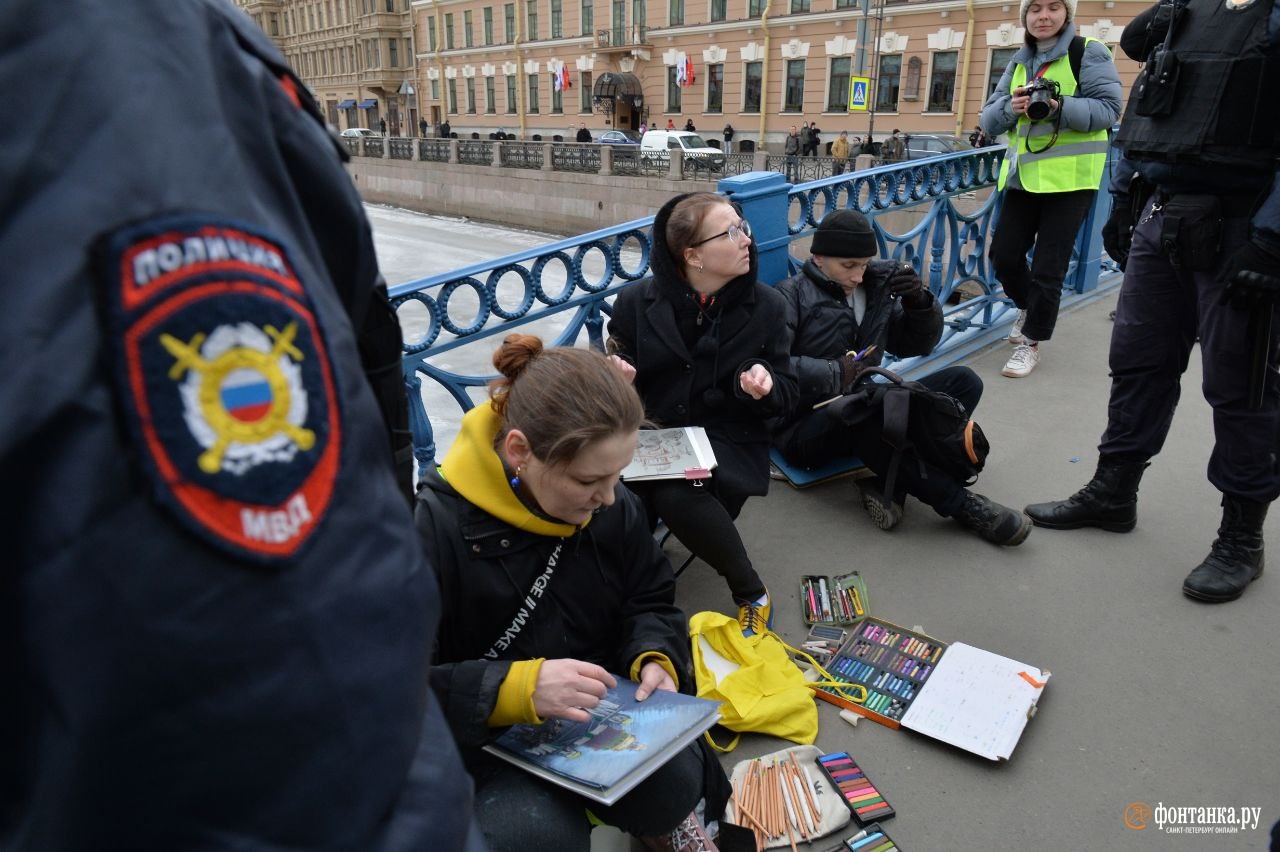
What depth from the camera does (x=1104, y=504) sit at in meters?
3.29

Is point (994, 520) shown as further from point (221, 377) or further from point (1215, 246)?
point (221, 377)

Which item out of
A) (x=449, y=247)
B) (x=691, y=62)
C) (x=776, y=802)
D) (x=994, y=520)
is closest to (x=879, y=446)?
(x=994, y=520)

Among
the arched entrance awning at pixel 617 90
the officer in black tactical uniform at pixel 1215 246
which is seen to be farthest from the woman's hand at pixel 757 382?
the arched entrance awning at pixel 617 90

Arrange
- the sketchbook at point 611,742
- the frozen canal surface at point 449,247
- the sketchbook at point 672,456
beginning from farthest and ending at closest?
1. the frozen canal surface at point 449,247
2. the sketchbook at point 672,456
3. the sketchbook at point 611,742

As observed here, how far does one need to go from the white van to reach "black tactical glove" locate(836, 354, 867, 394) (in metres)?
20.6

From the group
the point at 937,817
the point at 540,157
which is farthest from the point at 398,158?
the point at 937,817

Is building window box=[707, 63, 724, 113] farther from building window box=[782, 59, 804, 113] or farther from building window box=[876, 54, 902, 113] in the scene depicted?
building window box=[876, 54, 902, 113]

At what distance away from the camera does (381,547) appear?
616 mm

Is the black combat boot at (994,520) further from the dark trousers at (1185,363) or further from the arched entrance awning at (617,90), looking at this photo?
the arched entrance awning at (617,90)

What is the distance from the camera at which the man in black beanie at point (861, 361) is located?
329 centimetres

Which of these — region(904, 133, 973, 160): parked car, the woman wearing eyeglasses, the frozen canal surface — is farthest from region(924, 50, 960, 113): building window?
the woman wearing eyeglasses

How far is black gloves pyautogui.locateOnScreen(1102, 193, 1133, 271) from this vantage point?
328cm

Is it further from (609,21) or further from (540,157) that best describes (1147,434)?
(609,21)

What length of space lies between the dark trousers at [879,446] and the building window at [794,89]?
30.9m
